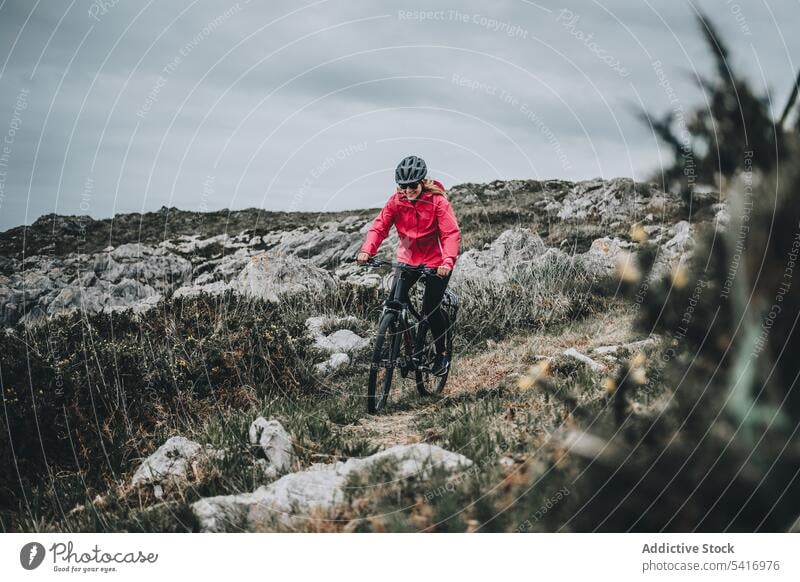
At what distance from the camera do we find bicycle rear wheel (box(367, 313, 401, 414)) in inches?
242

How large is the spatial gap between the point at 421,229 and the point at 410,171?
67 cm

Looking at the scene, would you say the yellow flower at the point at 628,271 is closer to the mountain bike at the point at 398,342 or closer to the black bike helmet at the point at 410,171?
the mountain bike at the point at 398,342

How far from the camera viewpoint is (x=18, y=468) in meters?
5.29

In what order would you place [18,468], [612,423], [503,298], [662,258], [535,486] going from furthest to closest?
[503,298] < [18,468] < [535,486] < [662,258] < [612,423]

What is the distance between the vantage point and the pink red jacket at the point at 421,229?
20.8ft

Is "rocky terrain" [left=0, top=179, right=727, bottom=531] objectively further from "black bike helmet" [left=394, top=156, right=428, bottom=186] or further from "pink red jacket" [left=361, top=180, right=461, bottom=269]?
"black bike helmet" [left=394, top=156, right=428, bottom=186]

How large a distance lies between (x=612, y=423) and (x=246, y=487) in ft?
9.01

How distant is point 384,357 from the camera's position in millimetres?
6309

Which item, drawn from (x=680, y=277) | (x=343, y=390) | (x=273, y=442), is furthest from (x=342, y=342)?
(x=680, y=277)

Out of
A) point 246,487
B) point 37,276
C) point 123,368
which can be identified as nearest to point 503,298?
point 123,368

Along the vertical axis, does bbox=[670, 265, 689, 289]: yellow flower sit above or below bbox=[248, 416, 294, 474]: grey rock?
above

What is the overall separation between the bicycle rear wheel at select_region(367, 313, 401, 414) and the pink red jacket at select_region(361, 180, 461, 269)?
72 centimetres

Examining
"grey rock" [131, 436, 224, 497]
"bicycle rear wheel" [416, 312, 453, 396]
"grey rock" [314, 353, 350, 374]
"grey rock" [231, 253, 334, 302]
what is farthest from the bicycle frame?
"grey rock" [231, 253, 334, 302]

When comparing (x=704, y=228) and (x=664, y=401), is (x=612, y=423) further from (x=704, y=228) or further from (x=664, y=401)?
(x=704, y=228)
